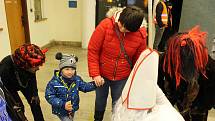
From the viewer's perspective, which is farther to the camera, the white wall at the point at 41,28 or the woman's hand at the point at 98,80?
the white wall at the point at 41,28

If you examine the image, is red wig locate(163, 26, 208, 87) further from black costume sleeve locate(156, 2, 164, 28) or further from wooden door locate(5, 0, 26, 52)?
wooden door locate(5, 0, 26, 52)

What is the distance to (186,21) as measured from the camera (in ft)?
10.5

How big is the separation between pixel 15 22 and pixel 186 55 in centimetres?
368

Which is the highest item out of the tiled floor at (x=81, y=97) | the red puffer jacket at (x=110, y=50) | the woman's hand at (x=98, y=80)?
the red puffer jacket at (x=110, y=50)

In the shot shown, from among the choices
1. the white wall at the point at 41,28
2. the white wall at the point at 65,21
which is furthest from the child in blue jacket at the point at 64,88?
the white wall at the point at 65,21

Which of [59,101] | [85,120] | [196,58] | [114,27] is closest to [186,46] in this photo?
[196,58]

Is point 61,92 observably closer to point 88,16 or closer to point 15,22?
point 15,22

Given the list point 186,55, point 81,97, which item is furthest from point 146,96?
point 81,97

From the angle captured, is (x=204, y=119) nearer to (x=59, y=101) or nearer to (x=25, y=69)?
(x=59, y=101)

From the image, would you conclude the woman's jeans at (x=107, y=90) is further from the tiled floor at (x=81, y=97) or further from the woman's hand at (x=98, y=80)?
the tiled floor at (x=81, y=97)

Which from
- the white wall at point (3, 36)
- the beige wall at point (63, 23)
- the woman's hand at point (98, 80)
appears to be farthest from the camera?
the beige wall at point (63, 23)

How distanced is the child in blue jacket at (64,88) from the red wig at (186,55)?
0.69 metres

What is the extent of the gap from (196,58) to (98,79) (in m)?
0.76

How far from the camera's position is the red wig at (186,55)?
1.60 meters
